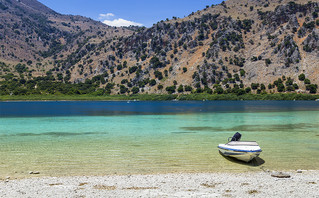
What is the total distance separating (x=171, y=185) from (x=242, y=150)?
8482 mm

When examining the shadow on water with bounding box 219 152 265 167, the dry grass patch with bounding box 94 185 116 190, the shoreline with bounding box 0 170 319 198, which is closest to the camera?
the shoreline with bounding box 0 170 319 198

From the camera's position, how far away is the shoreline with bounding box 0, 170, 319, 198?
16766mm

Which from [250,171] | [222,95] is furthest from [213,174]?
[222,95]

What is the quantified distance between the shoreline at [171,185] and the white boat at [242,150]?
2.83 meters

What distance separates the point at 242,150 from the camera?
2419 centimetres

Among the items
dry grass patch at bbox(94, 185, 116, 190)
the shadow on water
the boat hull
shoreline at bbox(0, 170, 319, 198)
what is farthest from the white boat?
dry grass patch at bbox(94, 185, 116, 190)

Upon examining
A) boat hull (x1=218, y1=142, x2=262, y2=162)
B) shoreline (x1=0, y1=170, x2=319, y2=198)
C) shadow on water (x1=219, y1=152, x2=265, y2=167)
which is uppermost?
boat hull (x1=218, y1=142, x2=262, y2=162)

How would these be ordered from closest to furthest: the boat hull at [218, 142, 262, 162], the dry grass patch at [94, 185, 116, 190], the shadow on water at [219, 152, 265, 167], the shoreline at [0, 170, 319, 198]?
the shoreline at [0, 170, 319, 198]
the dry grass patch at [94, 185, 116, 190]
the boat hull at [218, 142, 262, 162]
the shadow on water at [219, 152, 265, 167]

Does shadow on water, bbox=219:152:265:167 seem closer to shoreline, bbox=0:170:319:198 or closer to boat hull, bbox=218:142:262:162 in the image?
boat hull, bbox=218:142:262:162

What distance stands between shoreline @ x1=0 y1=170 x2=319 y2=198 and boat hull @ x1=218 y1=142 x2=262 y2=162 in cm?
283

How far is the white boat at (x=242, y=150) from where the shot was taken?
23891 millimetres

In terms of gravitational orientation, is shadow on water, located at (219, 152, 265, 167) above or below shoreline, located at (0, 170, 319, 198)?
below

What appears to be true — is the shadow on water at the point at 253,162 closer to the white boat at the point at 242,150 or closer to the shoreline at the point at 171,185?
the white boat at the point at 242,150

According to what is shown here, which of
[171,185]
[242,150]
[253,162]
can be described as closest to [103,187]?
[171,185]
